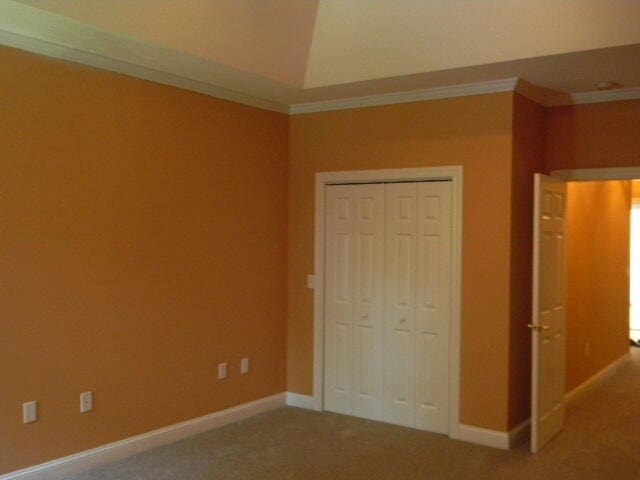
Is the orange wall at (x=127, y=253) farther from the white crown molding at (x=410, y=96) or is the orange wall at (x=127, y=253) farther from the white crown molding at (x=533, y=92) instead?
the white crown molding at (x=533, y=92)

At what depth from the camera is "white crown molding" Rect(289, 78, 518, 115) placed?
433 centimetres

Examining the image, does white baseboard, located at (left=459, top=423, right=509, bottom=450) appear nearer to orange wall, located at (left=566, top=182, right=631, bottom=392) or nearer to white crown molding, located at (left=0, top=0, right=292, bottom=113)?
orange wall, located at (left=566, top=182, right=631, bottom=392)

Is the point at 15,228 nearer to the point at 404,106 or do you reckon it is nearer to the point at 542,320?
the point at 404,106

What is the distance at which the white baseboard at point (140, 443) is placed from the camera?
363cm

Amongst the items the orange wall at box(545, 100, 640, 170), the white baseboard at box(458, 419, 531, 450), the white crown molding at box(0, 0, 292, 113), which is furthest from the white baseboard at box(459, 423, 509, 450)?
the white crown molding at box(0, 0, 292, 113)

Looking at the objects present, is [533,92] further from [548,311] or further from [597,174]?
[548,311]

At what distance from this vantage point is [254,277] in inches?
199

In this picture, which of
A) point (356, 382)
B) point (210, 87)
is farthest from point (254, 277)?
point (210, 87)

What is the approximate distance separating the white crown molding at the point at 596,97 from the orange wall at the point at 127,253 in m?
2.22

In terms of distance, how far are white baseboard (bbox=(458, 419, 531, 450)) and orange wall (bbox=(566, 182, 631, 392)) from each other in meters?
1.20

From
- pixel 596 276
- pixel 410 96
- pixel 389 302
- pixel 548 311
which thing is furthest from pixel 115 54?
pixel 596 276

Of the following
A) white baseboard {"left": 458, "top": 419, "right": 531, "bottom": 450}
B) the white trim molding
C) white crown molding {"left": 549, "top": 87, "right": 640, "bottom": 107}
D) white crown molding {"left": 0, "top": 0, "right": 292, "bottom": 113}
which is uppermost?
white crown molding {"left": 0, "top": 0, "right": 292, "bottom": 113}

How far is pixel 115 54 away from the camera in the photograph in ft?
12.6

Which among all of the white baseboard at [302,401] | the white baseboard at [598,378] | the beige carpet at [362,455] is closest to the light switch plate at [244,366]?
the beige carpet at [362,455]
